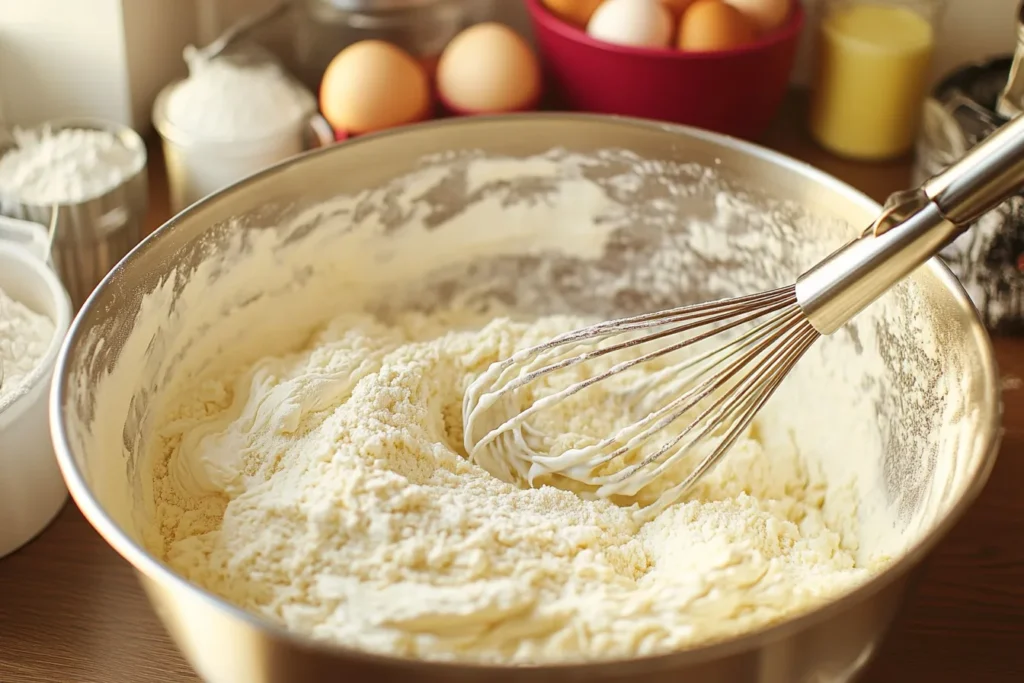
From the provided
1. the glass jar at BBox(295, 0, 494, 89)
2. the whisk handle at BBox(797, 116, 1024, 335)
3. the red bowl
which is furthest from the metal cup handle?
the whisk handle at BBox(797, 116, 1024, 335)

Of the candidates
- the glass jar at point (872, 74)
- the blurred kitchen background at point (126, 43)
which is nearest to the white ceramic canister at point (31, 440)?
the blurred kitchen background at point (126, 43)

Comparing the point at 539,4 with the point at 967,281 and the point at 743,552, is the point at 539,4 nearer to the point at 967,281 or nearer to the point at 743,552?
the point at 967,281

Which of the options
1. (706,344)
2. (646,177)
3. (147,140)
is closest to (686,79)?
(646,177)

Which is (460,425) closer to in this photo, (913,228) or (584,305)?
(584,305)

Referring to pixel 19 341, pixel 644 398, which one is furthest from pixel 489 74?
pixel 19 341

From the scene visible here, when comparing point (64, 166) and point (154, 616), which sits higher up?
point (64, 166)

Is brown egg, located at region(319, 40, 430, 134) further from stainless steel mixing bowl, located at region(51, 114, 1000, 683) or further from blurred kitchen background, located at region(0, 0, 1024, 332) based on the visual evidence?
stainless steel mixing bowl, located at region(51, 114, 1000, 683)
